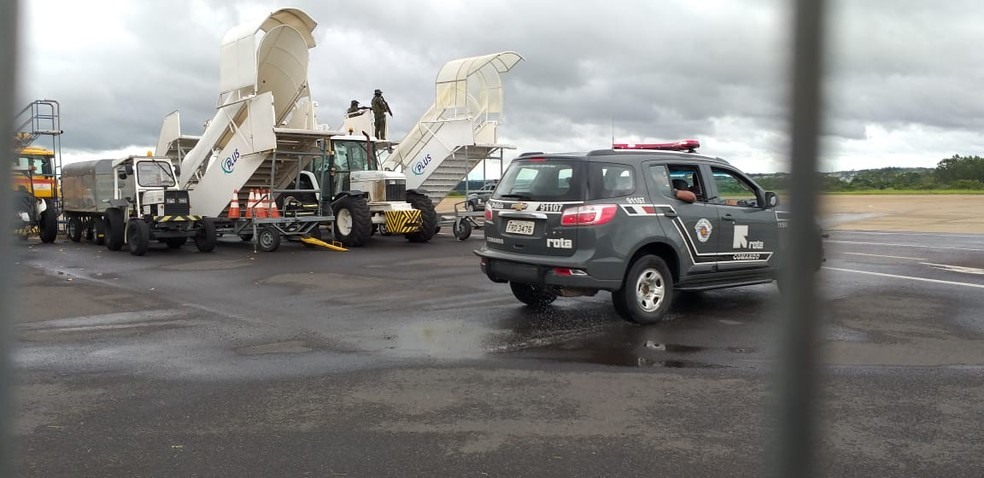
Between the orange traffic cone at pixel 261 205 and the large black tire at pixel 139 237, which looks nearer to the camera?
the large black tire at pixel 139 237

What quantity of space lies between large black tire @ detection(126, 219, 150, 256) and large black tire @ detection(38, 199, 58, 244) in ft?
18.3

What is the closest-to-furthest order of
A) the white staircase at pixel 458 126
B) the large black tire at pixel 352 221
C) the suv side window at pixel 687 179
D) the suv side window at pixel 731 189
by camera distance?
the suv side window at pixel 687 179 < the suv side window at pixel 731 189 < the large black tire at pixel 352 221 < the white staircase at pixel 458 126

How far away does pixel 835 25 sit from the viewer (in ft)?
3.73

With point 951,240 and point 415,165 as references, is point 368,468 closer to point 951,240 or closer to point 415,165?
point 415,165

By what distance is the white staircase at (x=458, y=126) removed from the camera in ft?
69.2

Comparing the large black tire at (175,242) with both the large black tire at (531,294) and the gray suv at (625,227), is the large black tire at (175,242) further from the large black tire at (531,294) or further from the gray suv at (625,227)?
the gray suv at (625,227)

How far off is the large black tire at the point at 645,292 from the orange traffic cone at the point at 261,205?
11.5 meters

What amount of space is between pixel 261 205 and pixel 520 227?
1095cm

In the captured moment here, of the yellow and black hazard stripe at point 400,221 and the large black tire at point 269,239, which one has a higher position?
the yellow and black hazard stripe at point 400,221

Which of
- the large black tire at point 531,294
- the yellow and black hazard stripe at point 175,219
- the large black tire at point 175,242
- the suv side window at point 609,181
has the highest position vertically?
the suv side window at point 609,181

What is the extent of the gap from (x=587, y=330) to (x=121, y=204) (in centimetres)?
1402

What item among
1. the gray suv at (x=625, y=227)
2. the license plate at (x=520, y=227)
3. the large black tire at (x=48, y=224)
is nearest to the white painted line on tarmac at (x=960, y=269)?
the gray suv at (x=625, y=227)

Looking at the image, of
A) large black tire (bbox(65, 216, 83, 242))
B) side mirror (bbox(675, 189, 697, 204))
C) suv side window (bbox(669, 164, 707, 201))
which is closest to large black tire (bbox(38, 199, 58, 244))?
large black tire (bbox(65, 216, 83, 242))

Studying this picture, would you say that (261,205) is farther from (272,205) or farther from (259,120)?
(259,120)
